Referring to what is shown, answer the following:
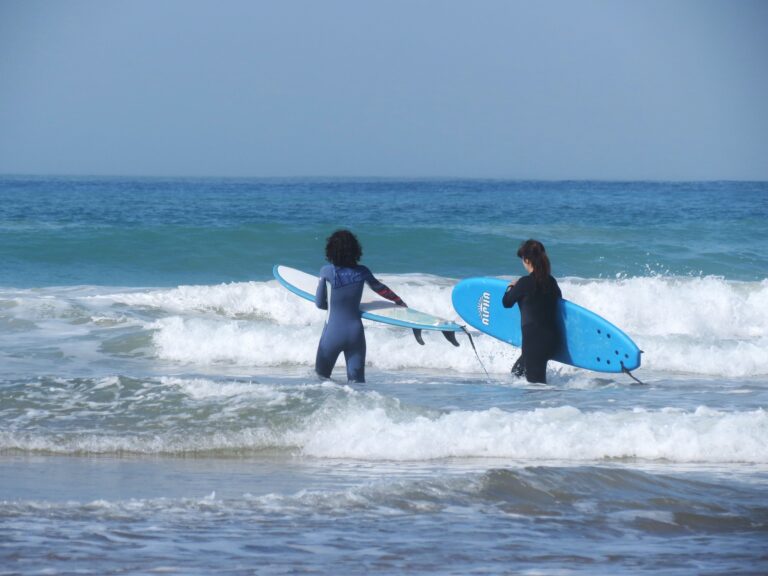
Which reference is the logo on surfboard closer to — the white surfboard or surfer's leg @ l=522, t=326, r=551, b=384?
the white surfboard

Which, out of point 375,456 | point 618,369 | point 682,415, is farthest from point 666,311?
point 375,456

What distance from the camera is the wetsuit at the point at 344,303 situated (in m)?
7.30

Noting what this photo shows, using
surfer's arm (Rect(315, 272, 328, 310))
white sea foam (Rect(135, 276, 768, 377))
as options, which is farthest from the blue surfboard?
surfer's arm (Rect(315, 272, 328, 310))

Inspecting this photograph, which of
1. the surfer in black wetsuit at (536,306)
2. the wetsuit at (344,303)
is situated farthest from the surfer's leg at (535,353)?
the wetsuit at (344,303)

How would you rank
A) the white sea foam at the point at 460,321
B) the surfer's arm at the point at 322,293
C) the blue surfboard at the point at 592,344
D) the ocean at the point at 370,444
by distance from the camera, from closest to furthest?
1. the ocean at the point at 370,444
2. the surfer's arm at the point at 322,293
3. the blue surfboard at the point at 592,344
4. the white sea foam at the point at 460,321

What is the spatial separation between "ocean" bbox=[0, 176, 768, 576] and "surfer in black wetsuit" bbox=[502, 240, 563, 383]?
0.32 metres

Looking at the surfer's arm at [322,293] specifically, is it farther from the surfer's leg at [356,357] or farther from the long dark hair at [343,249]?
the surfer's leg at [356,357]

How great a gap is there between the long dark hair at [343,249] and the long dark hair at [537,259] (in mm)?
1287

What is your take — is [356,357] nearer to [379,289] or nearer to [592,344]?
[379,289]

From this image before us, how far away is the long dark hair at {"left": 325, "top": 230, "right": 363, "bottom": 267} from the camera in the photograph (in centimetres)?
732

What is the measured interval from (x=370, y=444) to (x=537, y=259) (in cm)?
219

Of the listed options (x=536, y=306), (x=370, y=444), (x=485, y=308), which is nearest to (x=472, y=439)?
(x=370, y=444)

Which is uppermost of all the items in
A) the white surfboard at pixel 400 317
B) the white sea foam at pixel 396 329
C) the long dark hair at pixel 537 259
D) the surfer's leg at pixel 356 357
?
the long dark hair at pixel 537 259

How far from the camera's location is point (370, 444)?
6.47 meters
